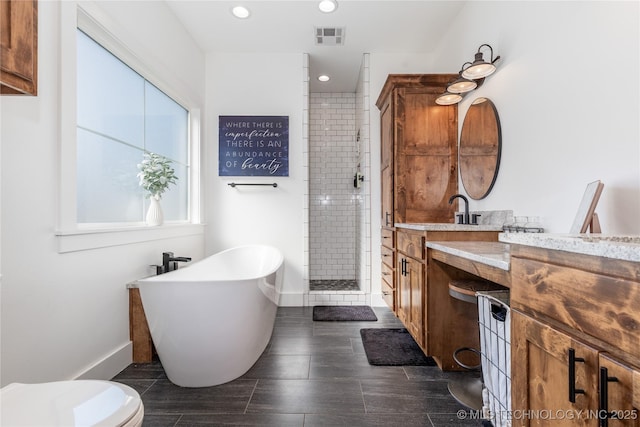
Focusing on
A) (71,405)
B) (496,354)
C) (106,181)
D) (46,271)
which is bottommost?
(496,354)

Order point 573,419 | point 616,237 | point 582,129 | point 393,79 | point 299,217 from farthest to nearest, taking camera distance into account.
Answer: point 299,217 < point 393,79 < point 582,129 < point 616,237 < point 573,419

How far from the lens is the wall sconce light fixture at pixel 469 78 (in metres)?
2.11

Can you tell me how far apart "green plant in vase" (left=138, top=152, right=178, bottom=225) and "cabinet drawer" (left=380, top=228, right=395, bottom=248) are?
1.95 meters

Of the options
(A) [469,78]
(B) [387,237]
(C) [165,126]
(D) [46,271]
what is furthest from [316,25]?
(D) [46,271]

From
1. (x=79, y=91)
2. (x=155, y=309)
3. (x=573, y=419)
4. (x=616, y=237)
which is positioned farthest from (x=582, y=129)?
(x=79, y=91)

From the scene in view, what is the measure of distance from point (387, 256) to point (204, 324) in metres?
1.88

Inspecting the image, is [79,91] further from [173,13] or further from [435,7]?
[435,7]

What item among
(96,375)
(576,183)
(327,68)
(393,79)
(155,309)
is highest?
(327,68)

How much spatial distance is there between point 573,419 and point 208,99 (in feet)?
12.9

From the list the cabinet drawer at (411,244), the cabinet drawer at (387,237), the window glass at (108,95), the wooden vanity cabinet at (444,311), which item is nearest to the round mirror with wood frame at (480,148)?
the wooden vanity cabinet at (444,311)

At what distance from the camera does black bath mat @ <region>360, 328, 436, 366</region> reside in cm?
217

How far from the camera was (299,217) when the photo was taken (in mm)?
3576

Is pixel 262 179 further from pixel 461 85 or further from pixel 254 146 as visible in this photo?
pixel 461 85

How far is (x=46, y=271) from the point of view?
154cm
